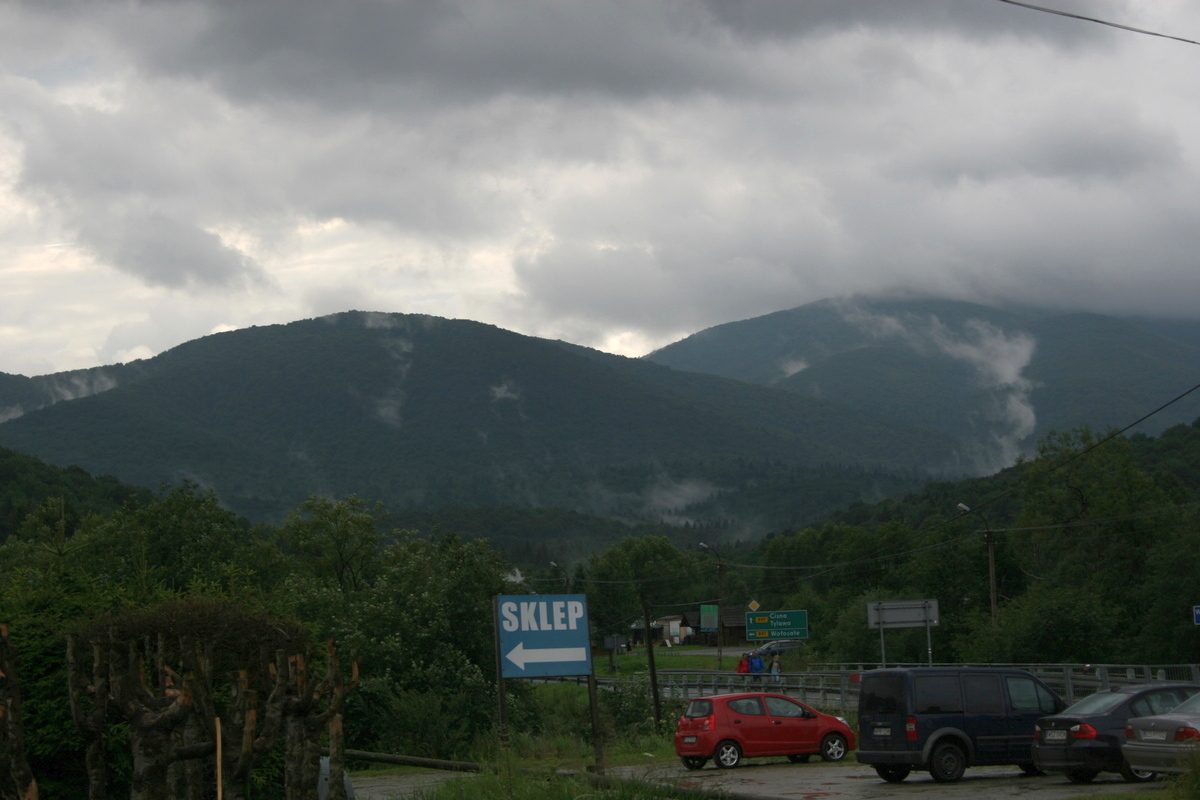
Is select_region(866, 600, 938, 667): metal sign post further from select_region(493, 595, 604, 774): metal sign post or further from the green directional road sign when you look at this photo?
the green directional road sign

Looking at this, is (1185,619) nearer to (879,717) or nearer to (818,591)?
(879,717)

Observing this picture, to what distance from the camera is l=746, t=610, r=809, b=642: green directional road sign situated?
2482 inches

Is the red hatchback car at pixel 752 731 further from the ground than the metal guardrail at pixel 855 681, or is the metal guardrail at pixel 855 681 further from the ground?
the red hatchback car at pixel 752 731

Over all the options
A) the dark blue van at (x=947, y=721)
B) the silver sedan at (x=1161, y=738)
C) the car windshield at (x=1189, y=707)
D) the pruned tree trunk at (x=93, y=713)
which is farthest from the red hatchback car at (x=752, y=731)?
the pruned tree trunk at (x=93, y=713)

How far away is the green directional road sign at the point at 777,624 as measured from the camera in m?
63.0

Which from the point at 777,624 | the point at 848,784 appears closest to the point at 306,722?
the point at 848,784

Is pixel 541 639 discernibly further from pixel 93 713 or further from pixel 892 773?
pixel 892 773

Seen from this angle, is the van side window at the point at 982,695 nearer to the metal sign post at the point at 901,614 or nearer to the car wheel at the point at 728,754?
the car wheel at the point at 728,754

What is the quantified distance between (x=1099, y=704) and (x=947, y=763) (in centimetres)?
257

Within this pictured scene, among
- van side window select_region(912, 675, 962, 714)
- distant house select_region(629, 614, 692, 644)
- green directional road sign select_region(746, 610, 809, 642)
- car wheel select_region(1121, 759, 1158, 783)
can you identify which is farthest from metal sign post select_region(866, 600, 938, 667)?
distant house select_region(629, 614, 692, 644)

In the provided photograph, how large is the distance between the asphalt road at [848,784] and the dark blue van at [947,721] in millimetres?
369

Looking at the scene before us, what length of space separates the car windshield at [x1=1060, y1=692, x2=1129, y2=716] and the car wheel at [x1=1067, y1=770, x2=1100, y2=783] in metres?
0.86

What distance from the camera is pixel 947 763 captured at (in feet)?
61.6

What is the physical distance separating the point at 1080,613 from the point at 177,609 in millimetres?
47470
